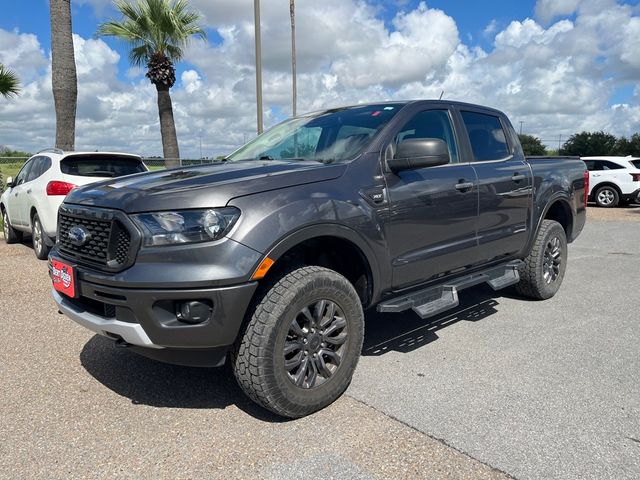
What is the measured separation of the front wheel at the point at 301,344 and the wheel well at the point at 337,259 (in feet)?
0.74

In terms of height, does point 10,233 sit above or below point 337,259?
below

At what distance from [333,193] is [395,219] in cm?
53

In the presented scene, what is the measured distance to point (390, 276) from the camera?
3.44 metres

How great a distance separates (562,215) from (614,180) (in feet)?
42.8

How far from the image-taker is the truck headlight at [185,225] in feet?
8.59

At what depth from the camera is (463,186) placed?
399 centimetres

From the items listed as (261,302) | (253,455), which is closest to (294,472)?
(253,455)

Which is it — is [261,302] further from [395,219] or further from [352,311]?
[395,219]

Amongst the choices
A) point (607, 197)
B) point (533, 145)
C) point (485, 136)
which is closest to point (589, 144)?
point (533, 145)

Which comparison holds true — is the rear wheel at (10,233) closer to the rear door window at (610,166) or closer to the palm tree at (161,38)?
the palm tree at (161,38)

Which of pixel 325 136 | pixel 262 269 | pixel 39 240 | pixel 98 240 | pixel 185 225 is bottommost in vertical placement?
pixel 39 240

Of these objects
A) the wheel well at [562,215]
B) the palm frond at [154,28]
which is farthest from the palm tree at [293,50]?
the wheel well at [562,215]

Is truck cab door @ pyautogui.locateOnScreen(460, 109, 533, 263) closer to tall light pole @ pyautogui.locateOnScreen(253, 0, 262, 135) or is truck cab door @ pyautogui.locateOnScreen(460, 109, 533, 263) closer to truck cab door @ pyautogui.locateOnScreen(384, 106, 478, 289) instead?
truck cab door @ pyautogui.locateOnScreen(384, 106, 478, 289)

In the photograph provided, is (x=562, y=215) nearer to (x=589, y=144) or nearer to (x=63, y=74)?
(x=63, y=74)
